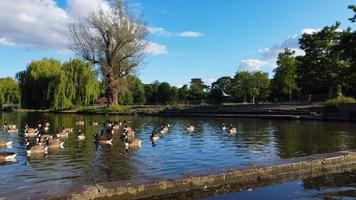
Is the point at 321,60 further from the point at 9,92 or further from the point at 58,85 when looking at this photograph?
the point at 9,92

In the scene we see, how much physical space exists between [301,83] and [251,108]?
8.38 meters

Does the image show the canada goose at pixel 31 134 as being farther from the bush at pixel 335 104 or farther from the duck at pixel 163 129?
the bush at pixel 335 104

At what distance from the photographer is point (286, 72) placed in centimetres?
7469

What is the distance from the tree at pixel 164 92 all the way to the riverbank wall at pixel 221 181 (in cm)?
9768

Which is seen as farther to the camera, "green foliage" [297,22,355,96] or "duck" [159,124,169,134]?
"green foliage" [297,22,355,96]

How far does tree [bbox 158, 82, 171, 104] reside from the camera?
4417 inches

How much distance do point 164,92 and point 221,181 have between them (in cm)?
10242

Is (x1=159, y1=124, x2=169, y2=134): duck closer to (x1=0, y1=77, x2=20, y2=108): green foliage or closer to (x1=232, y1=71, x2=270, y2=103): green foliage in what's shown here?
(x1=232, y1=71, x2=270, y2=103): green foliage

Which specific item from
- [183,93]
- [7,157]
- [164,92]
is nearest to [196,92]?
[183,93]

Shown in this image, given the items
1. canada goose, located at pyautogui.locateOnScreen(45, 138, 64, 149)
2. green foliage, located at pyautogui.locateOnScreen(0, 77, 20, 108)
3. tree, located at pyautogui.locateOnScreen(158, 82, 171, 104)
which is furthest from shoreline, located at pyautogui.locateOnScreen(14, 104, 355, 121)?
tree, located at pyautogui.locateOnScreen(158, 82, 171, 104)

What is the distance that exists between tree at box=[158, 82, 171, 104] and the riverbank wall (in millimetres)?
97677

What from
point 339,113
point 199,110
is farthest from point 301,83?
point 339,113

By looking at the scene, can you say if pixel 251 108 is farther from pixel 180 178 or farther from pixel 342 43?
pixel 180 178

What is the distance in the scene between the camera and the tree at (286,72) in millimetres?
74062
